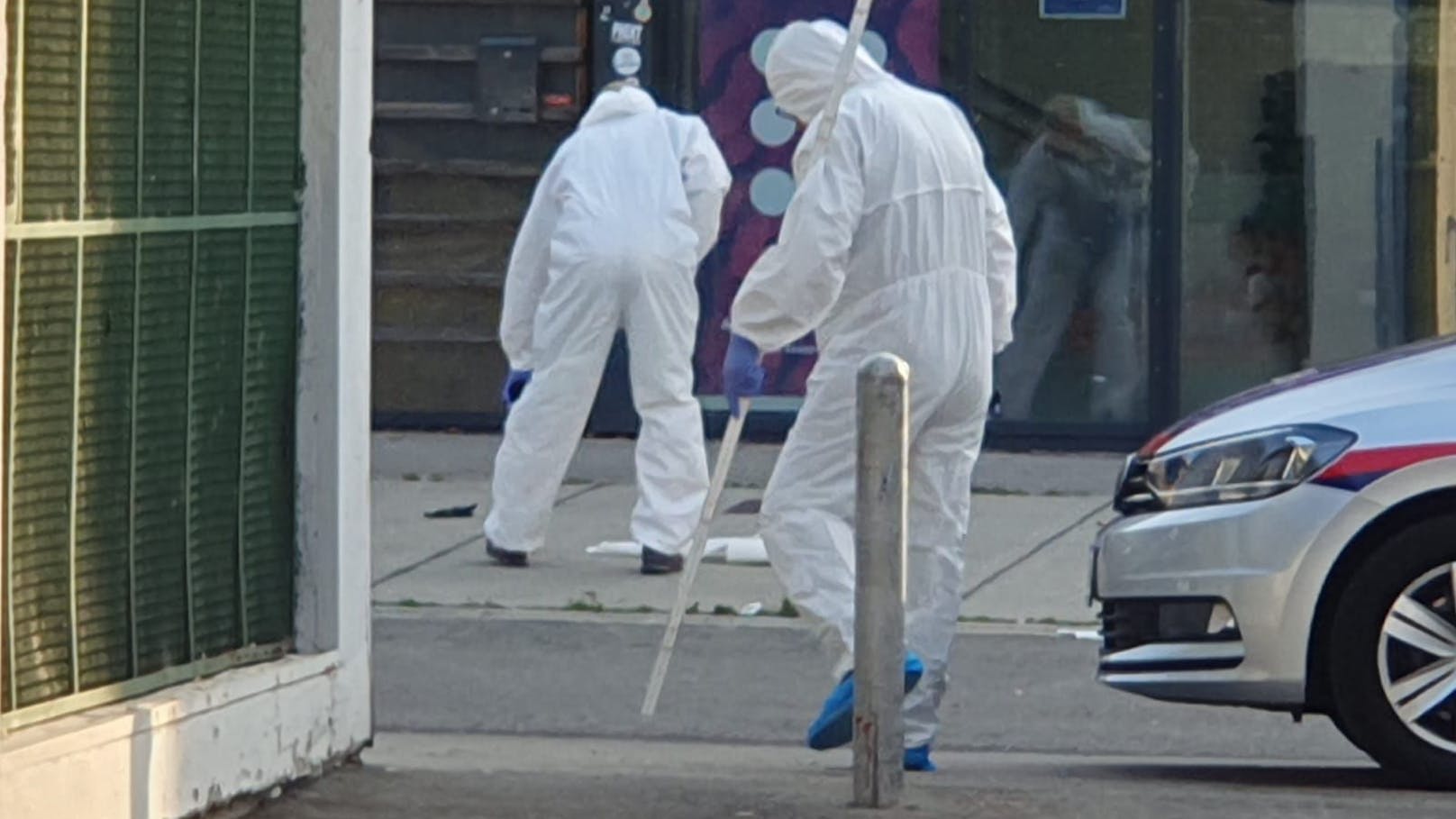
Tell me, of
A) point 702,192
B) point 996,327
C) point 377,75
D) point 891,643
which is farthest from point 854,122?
point 377,75

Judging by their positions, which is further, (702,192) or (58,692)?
(702,192)

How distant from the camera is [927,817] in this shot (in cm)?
637

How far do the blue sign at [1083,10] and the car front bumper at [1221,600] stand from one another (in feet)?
24.1

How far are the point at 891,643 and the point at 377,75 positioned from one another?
9339 mm

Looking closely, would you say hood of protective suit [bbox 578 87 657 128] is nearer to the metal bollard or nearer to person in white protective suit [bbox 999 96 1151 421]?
person in white protective suit [bbox 999 96 1151 421]

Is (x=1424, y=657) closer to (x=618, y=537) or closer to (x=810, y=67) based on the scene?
(x=810, y=67)

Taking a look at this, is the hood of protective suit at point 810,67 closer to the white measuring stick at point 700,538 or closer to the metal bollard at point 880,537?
the white measuring stick at point 700,538

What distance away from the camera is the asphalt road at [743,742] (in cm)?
666

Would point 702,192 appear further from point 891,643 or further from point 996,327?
point 891,643

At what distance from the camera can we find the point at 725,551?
37.7 ft

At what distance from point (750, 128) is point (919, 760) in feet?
25.6

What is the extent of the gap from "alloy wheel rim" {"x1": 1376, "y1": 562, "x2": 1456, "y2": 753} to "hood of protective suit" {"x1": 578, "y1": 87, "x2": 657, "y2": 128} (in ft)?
15.3

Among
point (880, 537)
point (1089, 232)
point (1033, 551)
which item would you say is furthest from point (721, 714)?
point (1089, 232)

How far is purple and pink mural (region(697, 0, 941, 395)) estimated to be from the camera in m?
14.7
